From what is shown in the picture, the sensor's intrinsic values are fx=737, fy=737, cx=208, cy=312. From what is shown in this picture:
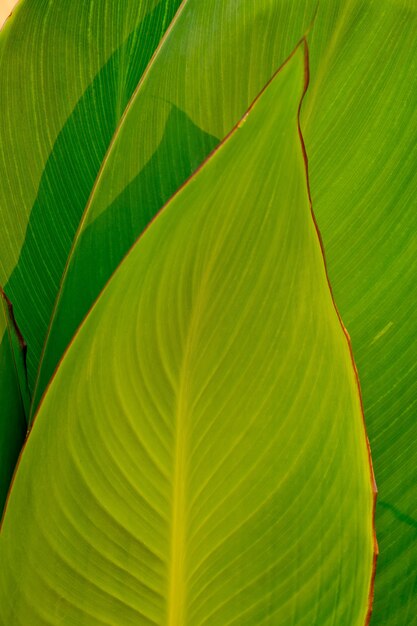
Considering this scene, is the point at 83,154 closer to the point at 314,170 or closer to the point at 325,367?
the point at 314,170

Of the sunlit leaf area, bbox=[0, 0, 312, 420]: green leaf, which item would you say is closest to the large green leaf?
the sunlit leaf area

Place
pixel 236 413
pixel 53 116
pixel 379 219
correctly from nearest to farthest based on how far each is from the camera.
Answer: pixel 236 413, pixel 379 219, pixel 53 116

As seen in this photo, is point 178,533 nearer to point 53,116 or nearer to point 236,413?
point 236,413

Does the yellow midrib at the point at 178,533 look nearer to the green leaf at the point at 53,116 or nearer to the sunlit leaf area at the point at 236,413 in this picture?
the sunlit leaf area at the point at 236,413

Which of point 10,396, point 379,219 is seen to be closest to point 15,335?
point 10,396

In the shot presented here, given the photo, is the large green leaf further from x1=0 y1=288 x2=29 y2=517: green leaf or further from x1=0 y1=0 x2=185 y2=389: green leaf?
x1=0 y1=0 x2=185 y2=389: green leaf

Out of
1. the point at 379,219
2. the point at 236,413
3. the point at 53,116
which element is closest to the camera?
the point at 236,413
